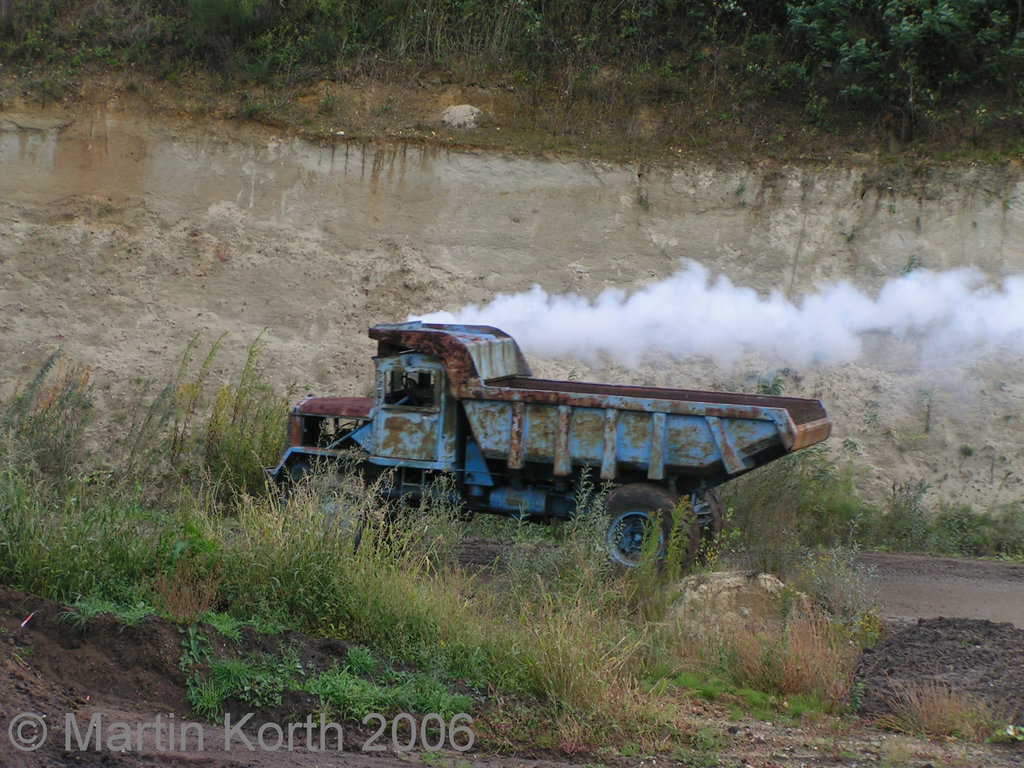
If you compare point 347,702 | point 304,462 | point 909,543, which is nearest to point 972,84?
point 909,543

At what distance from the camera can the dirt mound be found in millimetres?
6242

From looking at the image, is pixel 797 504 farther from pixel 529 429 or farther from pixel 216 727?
pixel 216 727

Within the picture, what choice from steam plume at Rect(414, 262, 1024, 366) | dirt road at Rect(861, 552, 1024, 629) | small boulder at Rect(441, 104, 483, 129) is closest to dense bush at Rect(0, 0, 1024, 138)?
small boulder at Rect(441, 104, 483, 129)

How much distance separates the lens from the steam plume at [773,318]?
1418 cm

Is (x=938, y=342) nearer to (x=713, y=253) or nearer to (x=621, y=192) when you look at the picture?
(x=713, y=253)

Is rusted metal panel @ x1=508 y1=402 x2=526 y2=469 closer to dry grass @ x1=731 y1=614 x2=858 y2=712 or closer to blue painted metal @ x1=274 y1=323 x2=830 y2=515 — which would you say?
blue painted metal @ x1=274 y1=323 x2=830 y2=515

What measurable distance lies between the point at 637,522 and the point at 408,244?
28.7 ft

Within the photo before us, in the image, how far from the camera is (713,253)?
16219mm

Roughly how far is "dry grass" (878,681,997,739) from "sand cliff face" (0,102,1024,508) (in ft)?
29.3

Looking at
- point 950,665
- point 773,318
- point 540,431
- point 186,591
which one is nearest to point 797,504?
point 773,318

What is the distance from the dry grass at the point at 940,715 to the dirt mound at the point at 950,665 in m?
0.07

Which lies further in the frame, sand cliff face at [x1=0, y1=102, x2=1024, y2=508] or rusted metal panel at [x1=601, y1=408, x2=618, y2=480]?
sand cliff face at [x1=0, y1=102, x2=1024, y2=508]

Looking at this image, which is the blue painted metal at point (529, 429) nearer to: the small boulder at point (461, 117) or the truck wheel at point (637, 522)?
the truck wheel at point (637, 522)

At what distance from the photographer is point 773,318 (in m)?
14.5
